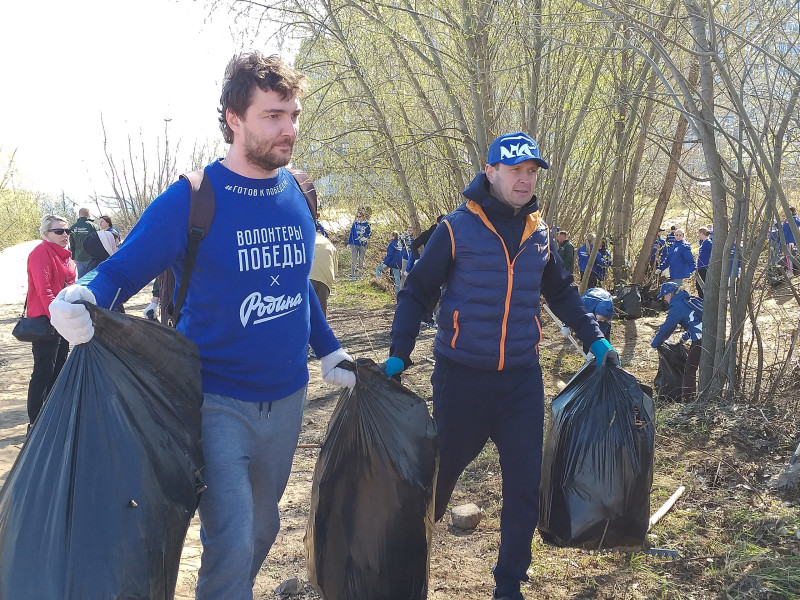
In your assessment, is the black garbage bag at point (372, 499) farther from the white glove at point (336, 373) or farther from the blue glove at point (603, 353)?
the blue glove at point (603, 353)

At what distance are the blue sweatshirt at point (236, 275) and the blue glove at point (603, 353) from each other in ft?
4.41

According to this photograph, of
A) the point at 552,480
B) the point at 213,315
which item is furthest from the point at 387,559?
the point at 213,315

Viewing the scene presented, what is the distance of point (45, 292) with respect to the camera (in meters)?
5.33

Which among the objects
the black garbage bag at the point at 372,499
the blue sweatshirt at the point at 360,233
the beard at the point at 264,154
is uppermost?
the blue sweatshirt at the point at 360,233

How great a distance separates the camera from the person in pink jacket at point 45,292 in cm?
529

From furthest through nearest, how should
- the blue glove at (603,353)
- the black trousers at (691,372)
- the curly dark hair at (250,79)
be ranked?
the black trousers at (691,372) < the blue glove at (603,353) < the curly dark hair at (250,79)

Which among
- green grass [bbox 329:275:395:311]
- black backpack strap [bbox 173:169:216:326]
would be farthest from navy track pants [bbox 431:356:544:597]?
green grass [bbox 329:275:395:311]

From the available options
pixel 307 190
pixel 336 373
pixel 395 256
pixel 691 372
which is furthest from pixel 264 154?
pixel 395 256

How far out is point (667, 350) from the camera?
6.15 m

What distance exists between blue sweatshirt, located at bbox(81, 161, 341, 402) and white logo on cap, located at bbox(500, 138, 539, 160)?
93 centimetres

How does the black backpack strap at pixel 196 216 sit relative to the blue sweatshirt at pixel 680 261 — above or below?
below

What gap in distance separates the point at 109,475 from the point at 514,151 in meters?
1.79

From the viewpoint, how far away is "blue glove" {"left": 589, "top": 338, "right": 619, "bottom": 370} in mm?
2936

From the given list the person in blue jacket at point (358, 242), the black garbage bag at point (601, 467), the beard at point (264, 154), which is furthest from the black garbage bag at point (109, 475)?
the person in blue jacket at point (358, 242)
